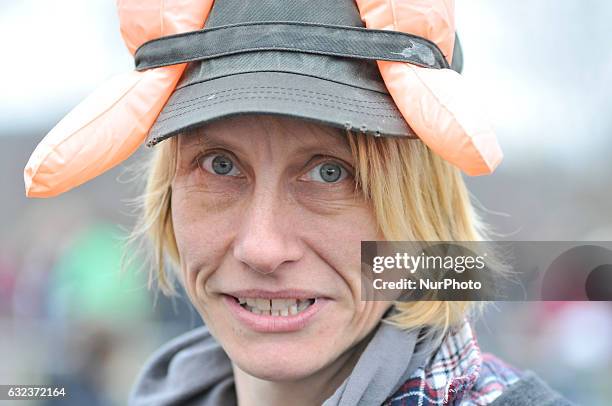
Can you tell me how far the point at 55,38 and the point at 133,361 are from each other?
2.72 m

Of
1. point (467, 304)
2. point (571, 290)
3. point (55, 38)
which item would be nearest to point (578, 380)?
point (571, 290)

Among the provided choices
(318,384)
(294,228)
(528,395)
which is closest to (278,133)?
(294,228)

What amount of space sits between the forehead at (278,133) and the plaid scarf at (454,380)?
1.76 feet

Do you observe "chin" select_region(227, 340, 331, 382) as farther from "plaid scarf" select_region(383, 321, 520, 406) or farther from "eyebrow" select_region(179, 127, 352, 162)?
"eyebrow" select_region(179, 127, 352, 162)

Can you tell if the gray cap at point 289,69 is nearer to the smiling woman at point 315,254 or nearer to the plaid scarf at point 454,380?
the smiling woman at point 315,254

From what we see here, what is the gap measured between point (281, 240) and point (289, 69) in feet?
1.16

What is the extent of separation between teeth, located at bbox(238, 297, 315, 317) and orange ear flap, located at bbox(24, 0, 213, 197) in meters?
0.45

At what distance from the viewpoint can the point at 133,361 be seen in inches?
211

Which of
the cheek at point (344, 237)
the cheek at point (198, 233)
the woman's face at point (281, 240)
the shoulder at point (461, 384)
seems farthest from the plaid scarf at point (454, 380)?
the cheek at point (198, 233)

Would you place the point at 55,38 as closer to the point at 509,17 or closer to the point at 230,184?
the point at 509,17

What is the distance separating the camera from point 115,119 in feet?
5.59

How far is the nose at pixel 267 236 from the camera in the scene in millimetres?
1618

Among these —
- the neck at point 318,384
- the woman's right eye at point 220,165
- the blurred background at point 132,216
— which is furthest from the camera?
the blurred background at point 132,216

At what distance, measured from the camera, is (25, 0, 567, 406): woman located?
1.61 metres
